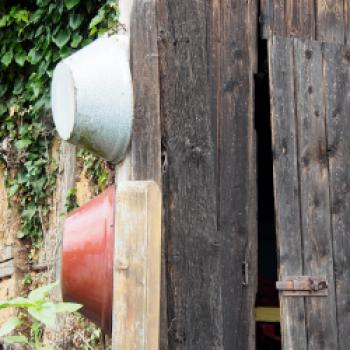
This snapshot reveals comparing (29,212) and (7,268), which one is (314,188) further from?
(7,268)

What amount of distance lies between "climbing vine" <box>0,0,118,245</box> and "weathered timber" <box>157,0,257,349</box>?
125 inches

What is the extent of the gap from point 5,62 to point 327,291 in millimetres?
4649

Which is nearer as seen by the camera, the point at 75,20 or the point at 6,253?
the point at 75,20

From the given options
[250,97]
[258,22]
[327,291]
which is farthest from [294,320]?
[258,22]

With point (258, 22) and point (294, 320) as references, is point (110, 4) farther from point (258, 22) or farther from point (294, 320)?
point (294, 320)

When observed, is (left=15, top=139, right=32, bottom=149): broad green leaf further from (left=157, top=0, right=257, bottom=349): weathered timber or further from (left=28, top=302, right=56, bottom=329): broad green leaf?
(left=28, top=302, right=56, bottom=329): broad green leaf

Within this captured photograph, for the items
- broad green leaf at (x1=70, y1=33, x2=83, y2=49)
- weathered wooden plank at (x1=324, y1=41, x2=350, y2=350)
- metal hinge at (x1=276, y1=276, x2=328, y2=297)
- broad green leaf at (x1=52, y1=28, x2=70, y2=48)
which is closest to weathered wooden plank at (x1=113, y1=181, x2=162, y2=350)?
metal hinge at (x1=276, y1=276, x2=328, y2=297)

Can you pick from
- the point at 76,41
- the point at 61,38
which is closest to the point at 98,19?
the point at 76,41

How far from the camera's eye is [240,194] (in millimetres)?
3256

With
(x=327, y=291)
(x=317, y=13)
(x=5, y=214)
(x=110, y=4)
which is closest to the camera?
(x=327, y=291)

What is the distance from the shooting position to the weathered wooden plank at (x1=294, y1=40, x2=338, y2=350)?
3209mm

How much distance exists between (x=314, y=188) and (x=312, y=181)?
32 mm

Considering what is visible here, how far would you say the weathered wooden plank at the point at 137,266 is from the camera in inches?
110

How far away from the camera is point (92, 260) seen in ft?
10.2
